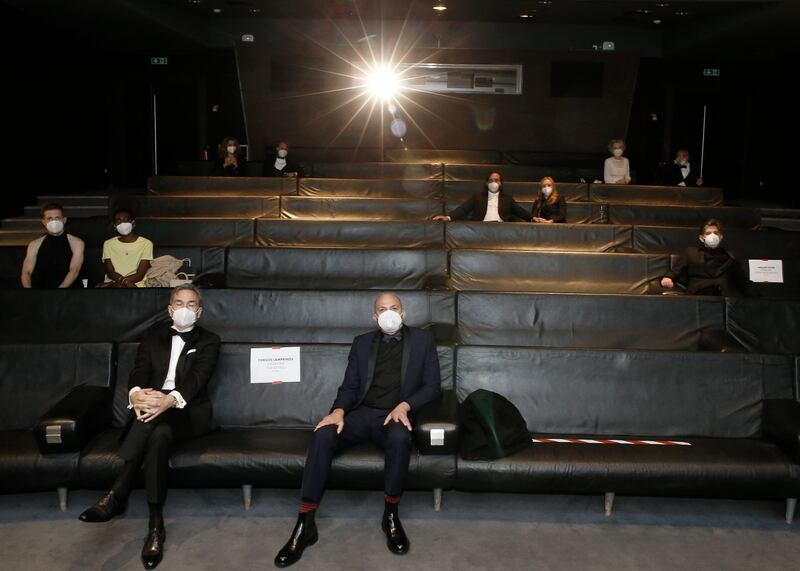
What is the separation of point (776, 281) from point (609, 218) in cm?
202

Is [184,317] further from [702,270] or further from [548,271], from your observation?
[702,270]

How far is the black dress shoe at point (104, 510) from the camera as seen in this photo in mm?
3340

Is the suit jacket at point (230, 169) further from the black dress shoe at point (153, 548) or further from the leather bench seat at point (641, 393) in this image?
the black dress shoe at point (153, 548)

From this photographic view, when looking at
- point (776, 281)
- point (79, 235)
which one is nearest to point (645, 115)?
point (776, 281)

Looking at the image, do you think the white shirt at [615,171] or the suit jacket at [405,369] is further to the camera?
the white shirt at [615,171]

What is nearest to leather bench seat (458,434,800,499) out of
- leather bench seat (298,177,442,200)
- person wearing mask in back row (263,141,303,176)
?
leather bench seat (298,177,442,200)

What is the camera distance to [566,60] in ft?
38.5

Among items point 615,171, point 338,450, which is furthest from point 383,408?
point 615,171

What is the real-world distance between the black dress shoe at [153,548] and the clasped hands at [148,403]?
52cm

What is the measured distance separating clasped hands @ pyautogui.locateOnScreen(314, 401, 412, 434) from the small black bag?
11.4 inches

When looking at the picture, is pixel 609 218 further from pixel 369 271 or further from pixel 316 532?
pixel 316 532

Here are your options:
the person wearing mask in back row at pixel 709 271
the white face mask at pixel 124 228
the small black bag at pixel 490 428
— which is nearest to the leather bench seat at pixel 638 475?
the small black bag at pixel 490 428

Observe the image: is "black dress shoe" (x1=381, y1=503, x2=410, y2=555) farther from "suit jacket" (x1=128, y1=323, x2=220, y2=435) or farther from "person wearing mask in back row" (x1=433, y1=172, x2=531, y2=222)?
"person wearing mask in back row" (x1=433, y1=172, x2=531, y2=222)

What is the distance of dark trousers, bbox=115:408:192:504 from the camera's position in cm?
335
